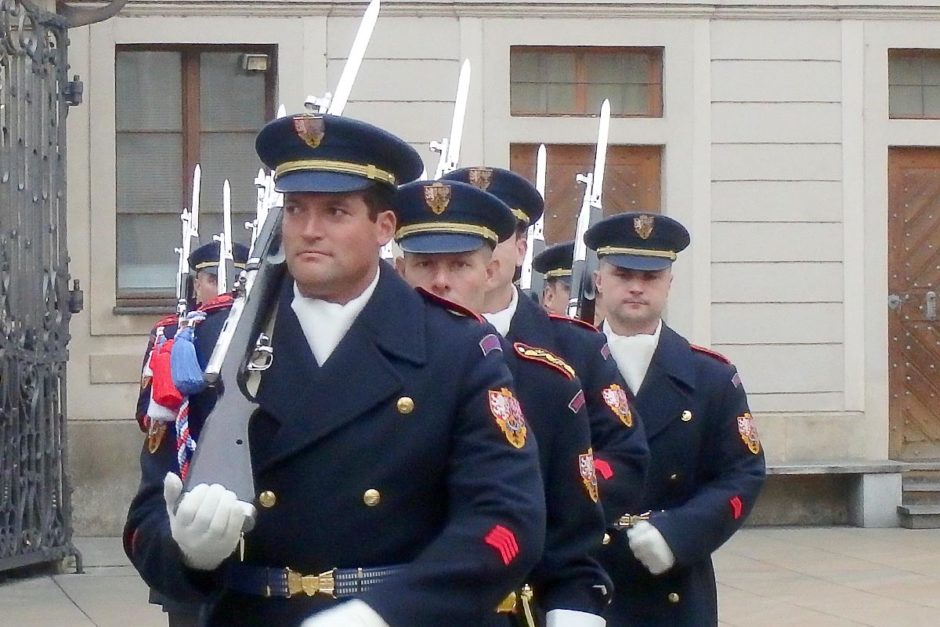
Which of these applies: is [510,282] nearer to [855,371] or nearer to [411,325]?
[411,325]

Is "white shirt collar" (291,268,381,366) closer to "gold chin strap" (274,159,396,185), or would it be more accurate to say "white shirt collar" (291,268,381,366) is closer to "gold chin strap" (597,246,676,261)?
"gold chin strap" (274,159,396,185)

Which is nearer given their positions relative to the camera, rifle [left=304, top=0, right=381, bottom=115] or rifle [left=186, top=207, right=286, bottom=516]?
rifle [left=186, top=207, right=286, bottom=516]

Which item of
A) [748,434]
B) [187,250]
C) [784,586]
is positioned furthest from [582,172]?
[748,434]

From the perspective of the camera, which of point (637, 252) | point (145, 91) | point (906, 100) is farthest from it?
point (906, 100)

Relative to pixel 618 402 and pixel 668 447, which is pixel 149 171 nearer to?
pixel 668 447

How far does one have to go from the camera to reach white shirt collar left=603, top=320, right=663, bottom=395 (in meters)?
5.84

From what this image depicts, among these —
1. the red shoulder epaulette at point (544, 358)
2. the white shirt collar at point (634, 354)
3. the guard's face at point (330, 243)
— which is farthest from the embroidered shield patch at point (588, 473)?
the white shirt collar at point (634, 354)

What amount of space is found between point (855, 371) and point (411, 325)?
10.5m

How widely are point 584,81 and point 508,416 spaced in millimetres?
10371

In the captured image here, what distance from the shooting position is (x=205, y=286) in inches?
361

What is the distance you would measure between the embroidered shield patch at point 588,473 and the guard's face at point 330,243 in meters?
0.91

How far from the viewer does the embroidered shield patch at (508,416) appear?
11.4ft

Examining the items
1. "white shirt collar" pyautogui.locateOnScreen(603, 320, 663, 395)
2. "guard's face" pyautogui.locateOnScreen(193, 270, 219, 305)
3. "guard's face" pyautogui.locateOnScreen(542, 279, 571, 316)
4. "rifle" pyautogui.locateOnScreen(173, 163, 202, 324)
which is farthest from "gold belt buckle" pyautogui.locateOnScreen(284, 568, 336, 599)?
"rifle" pyautogui.locateOnScreen(173, 163, 202, 324)

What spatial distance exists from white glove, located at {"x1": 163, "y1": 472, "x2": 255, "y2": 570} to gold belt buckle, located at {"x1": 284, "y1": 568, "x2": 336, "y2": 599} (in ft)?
0.84
